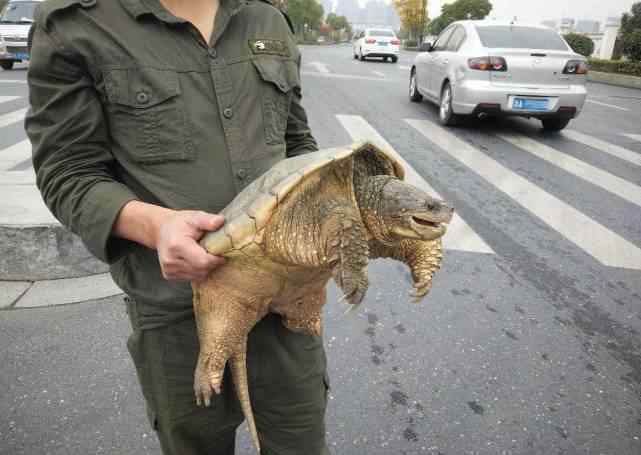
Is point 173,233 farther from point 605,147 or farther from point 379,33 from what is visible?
point 379,33

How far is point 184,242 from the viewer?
2.95ft

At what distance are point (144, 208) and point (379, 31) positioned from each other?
2042 cm

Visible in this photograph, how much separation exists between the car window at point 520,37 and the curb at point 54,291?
19.7 feet

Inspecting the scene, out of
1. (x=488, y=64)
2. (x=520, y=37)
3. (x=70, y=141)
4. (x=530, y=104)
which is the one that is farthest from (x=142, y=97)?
(x=520, y=37)

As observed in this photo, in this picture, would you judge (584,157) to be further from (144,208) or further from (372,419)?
(144,208)

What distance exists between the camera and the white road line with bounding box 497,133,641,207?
4746 mm

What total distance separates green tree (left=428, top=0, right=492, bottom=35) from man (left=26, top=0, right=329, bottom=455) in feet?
157

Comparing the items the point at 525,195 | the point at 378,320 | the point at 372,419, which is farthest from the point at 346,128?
the point at 372,419

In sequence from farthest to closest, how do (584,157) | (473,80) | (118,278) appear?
(473,80) → (584,157) → (118,278)

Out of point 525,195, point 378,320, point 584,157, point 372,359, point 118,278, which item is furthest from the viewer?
point 584,157

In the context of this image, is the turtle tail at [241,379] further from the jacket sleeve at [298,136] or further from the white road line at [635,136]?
the white road line at [635,136]

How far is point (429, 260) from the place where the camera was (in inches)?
48.3

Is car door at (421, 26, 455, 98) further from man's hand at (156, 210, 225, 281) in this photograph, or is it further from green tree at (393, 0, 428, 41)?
green tree at (393, 0, 428, 41)

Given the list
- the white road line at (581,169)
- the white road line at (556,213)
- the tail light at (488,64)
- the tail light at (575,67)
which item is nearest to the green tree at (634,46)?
the tail light at (575,67)
